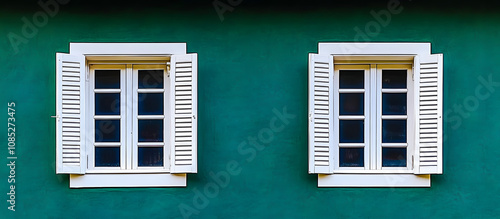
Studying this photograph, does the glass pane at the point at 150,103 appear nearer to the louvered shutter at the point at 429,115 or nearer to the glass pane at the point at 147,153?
the glass pane at the point at 147,153

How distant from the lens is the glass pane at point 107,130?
4.79 metres

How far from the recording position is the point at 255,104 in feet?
15.5

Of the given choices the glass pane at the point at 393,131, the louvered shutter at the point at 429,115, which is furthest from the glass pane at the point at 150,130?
the louvered shutter at the point at 429,115

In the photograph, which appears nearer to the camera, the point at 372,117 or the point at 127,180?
the point at 127,180

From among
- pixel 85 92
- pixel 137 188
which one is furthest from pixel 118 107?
pixel 137 188

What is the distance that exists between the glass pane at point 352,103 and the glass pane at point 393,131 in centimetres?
27

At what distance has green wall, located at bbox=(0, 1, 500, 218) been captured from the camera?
4.68 m

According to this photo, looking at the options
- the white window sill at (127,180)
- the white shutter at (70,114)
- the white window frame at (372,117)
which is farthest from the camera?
the white window frame at (372,117)

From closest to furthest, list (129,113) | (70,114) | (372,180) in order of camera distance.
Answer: (70,114), (372,180), (129,113)

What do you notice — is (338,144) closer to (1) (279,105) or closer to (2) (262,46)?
(1) (279,105)

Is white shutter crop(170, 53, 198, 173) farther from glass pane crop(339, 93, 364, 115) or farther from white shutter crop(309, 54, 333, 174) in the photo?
glass pane crop(339, 93, 364, 115)

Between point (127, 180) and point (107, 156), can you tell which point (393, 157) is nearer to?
point (127, 180)

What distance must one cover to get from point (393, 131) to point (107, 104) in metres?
2.75

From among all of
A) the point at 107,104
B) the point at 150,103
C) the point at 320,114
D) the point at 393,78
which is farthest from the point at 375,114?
the point at 107,104
